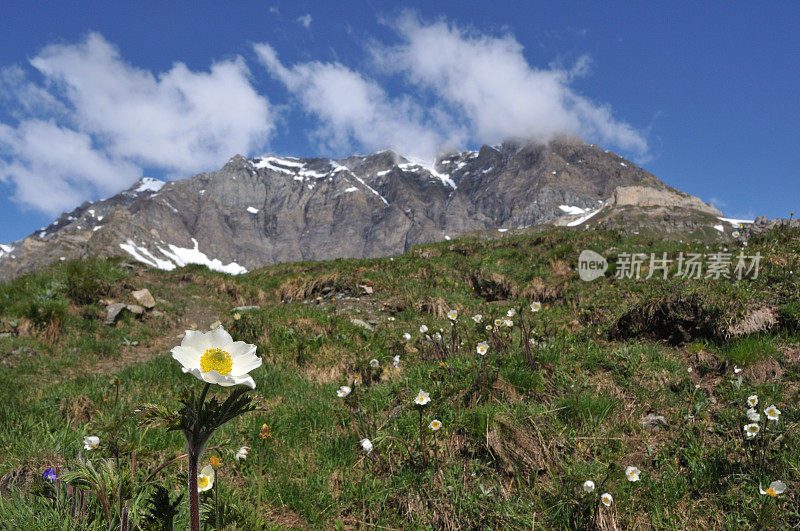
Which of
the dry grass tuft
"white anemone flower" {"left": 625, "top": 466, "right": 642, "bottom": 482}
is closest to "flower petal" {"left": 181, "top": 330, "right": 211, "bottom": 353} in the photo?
"white anemone flower" {"left": 625, "top": 466, "right": 642, "bottom": 482}

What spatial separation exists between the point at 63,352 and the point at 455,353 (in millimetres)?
6654

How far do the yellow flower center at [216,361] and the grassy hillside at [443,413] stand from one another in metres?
0.23

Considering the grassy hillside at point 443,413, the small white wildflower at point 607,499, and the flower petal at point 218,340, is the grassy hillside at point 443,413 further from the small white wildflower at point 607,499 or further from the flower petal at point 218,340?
the flower petal at point 218,340

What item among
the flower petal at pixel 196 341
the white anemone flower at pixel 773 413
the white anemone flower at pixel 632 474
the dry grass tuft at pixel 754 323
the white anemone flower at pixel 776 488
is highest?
the dry grass tuft at pixel 754 323

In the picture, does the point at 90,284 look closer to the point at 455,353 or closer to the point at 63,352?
the point at 63,352

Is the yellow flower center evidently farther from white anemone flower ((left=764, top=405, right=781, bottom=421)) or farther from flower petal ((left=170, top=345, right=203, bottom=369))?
white anemone flower ((left=764, top=405, right=781, bottom=421))

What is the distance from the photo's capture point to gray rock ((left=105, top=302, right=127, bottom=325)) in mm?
7921

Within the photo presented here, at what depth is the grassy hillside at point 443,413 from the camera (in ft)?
9.07

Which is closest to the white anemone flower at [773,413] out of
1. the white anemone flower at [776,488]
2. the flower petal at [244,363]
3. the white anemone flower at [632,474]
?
the white anemone flower at [776,488]

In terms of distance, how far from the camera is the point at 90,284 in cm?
845

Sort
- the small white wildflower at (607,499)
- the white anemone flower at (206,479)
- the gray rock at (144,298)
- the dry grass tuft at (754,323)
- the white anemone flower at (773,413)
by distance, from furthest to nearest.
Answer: the gray rock at (144,298)
the dry grass tuft at (754,323)
the white anemone flower at (773,413)
the small white wildflower at (607,499)
the white anemone flower at (206,479)

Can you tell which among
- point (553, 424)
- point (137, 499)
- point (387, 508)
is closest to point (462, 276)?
point (553, 424)

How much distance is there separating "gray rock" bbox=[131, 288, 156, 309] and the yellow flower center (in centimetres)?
907

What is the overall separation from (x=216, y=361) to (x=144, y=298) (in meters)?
9.30
